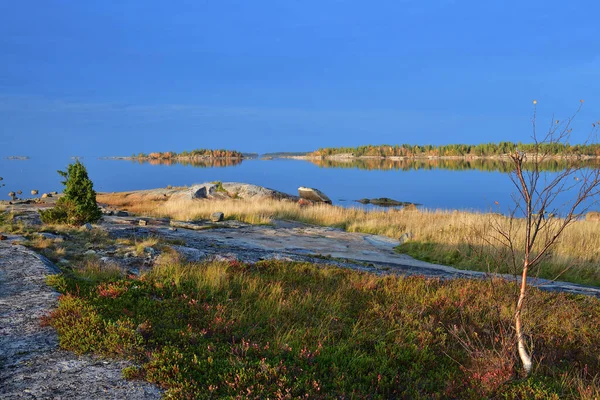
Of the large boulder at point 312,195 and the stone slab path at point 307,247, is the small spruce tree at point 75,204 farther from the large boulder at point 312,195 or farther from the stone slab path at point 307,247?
the large boulder at point 312,195

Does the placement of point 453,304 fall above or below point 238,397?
below

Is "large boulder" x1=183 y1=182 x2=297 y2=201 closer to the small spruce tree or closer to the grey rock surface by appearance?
the grey rock surface

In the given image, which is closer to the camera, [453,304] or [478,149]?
[453,304]

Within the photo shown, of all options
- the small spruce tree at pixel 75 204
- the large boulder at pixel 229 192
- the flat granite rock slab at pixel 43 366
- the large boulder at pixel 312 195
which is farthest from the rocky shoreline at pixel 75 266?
the large boulder at pixel 312 195

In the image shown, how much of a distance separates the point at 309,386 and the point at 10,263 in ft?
21.4

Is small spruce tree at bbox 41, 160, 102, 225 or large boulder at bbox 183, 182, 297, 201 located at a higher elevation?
small spruce tree at bbox 41, 160, 102, 225

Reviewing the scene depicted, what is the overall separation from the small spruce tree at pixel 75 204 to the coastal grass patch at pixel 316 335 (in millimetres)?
7130

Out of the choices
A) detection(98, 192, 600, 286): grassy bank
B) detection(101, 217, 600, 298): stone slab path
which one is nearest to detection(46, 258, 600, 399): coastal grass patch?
detection(98, 192, 600, 286): grassy bank

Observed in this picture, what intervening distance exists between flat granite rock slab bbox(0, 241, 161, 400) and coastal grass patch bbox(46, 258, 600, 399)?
172 mm

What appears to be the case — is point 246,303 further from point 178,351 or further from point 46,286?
point 46,286

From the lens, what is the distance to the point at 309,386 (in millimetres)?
4285

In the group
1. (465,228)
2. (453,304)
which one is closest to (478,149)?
(465,228)

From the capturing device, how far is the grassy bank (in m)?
14.4

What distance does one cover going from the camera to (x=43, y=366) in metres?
4.45
